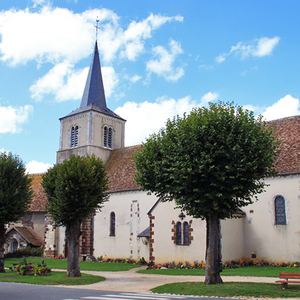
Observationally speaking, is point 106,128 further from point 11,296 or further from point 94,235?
point 11,296

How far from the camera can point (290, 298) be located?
11.5 m

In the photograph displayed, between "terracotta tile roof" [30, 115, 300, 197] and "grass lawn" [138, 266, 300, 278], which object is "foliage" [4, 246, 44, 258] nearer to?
"terracotta tile roof" [30, 115, 300, 197]

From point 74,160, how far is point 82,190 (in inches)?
83.9

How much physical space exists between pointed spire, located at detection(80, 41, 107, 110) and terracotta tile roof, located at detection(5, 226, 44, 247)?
1491 centimetres

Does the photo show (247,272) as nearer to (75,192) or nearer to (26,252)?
(75,192)

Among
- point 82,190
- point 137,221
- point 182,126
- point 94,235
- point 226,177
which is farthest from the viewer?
point 94,235

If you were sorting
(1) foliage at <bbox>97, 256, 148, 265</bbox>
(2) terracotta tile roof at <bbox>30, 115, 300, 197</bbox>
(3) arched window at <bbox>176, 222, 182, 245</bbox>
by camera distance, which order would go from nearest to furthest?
1. (2) terracotta tile roof at <bbox>30, 115, 300, 197</bbox>
2. (3) arched window at <bbox>176, 222, 182, 245</bbox>
3. (1) foliage at <bbox>97, 256, 148, 265</bbox>

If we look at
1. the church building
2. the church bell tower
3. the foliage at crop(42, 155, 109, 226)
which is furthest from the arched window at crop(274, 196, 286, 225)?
the church bell tower

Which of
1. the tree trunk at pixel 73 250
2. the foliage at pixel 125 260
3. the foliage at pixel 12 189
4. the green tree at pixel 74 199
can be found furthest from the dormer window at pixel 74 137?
the tree trunk at pixel 73 250

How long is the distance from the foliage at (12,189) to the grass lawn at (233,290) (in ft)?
40.5

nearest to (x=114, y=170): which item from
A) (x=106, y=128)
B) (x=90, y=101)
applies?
(x=106, y=128)

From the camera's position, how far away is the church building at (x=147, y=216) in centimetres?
2344

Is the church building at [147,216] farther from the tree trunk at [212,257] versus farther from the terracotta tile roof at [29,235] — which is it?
the tree trunk at [212,257]

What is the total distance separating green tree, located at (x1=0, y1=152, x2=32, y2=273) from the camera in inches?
885
